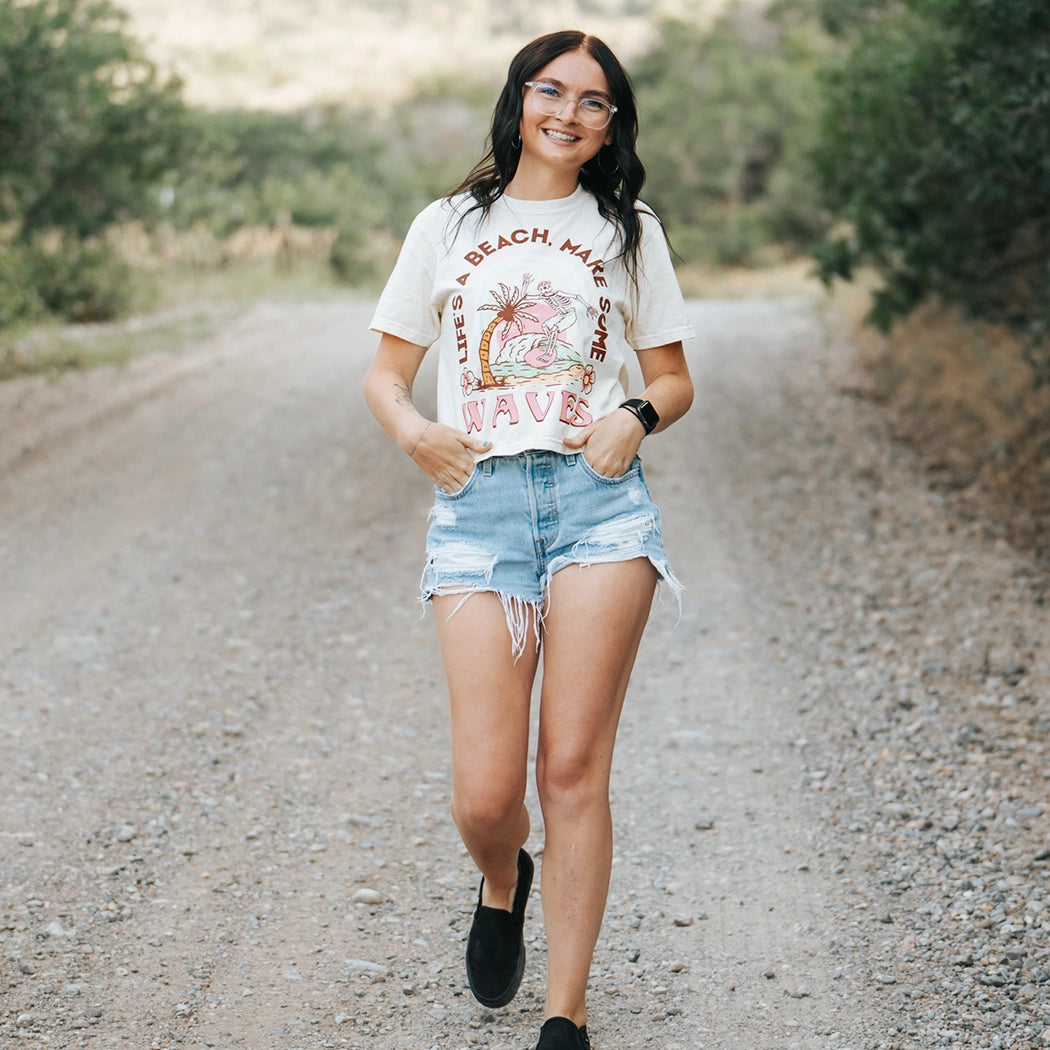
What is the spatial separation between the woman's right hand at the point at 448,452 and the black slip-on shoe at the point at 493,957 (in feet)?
3.20

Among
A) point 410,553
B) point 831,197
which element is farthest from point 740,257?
point 410,553

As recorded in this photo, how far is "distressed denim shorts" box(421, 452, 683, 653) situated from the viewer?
2.56m

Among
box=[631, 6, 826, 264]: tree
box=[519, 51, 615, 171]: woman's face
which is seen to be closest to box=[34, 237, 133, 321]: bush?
box=[519, 51, 615, 171]: woman's face

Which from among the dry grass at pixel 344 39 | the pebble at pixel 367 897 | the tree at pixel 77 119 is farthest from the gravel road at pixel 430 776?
the dry grass at pixel 344 39

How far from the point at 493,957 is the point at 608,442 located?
4.06ft

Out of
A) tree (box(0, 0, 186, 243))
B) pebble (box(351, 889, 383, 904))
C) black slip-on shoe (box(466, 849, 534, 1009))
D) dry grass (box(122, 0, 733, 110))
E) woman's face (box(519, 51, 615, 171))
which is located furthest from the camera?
dry grass (box(122, 0, 733, 110))

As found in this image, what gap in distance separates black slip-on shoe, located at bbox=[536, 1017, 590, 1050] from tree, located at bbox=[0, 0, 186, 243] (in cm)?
855

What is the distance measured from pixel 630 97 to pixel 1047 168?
440 cm

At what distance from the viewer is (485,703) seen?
2.57m

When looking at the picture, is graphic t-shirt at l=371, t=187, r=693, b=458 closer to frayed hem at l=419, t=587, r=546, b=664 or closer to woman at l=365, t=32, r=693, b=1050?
woman at l=365, t=32, r=693, b=1050

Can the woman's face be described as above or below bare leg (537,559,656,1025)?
above

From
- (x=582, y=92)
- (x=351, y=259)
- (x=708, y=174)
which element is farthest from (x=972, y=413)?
(x=708, y=174)

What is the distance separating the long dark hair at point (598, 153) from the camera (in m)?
2.65

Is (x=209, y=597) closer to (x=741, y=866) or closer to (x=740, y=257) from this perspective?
(x=741, y=866)
